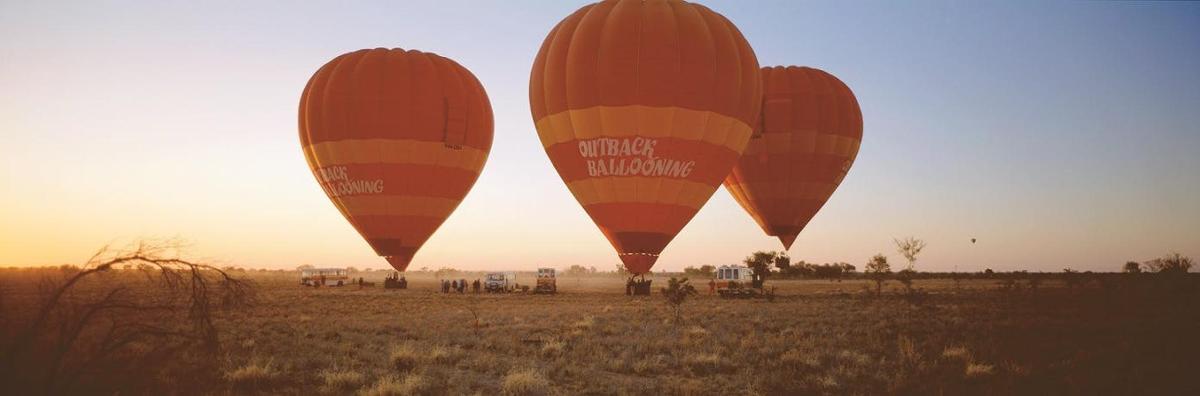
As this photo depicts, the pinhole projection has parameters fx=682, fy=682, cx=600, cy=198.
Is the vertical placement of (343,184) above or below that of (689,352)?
above

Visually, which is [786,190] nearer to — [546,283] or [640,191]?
[640,191]

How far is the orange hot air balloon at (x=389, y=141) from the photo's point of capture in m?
25.5

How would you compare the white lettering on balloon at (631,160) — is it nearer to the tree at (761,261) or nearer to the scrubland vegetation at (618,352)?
the scrubland vegetation at (618,352)

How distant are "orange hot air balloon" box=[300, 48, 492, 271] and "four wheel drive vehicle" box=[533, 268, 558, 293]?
20.9 metres

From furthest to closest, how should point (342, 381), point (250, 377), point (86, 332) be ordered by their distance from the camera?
point (250, 377), point (342, 381), point (86, 332)

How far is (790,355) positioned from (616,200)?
250 inches

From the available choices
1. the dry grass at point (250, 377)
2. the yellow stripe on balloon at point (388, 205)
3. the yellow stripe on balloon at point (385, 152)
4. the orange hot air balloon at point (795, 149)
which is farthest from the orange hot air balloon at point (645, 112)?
the dry grass at point (250, 377)

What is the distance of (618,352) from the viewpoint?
1695 centimetres

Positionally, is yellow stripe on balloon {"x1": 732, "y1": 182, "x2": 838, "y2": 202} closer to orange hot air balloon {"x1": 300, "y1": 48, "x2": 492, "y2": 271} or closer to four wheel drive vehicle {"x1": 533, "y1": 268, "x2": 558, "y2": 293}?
orange hot air balloon {"x1": 300, "y1": 48, "x2": 492, "y2": 271}

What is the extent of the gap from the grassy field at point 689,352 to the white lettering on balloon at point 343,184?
484 centimetres

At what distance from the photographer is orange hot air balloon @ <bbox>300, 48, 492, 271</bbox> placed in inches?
1005

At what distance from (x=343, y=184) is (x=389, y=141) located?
2610mm

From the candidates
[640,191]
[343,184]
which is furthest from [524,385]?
[343,184]

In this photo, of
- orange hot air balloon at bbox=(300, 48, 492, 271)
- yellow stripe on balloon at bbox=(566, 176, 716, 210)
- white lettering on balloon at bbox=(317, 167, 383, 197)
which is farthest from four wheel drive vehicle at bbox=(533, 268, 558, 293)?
yellow stripe on balloon at bbox=(566, 176, 716, 210)
